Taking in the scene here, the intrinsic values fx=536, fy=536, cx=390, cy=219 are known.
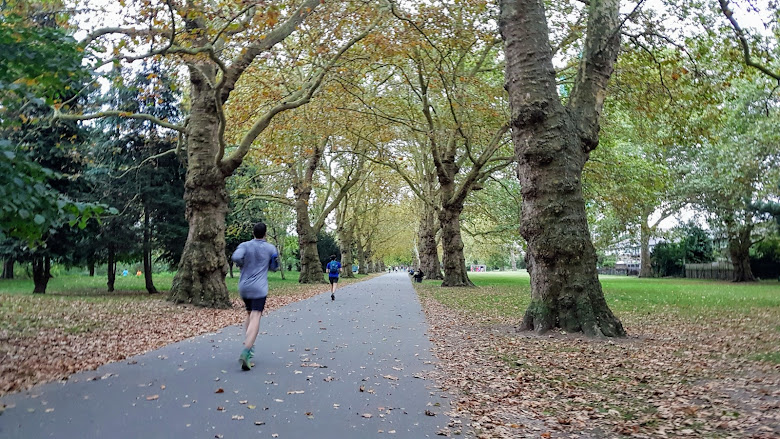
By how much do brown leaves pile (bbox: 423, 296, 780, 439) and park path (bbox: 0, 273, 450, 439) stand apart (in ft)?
1.92

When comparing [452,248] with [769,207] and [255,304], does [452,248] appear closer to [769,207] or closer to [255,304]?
[769,207]

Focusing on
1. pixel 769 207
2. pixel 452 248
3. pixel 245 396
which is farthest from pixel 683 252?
pixel 245 396

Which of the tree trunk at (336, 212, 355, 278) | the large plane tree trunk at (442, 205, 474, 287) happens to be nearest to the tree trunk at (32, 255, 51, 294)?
the large plane tree trunk at (442, 205, 474, 287)

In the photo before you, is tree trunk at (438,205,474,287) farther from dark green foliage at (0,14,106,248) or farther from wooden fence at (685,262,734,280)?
wooden fence at (685,262,734,280)

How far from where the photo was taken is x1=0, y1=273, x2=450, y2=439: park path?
14.3 ft

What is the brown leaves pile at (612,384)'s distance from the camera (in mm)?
4559

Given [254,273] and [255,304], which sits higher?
[254,273]

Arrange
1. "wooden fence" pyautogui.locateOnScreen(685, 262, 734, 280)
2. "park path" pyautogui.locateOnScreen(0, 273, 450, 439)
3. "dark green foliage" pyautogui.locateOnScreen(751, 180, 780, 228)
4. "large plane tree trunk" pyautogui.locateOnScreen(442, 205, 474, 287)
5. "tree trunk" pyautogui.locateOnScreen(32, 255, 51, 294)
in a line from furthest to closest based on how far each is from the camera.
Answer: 1. "wooden fence" pyautogui.locateOnScreen(685, 262, 734, 280)
2. "dark green foliage" pyautogui.locateOnScreen(751, 180, 780, 228)
3. "large plane tree trunk" pyautogui.locateOnScreen(442, 205, 474, 287)
4. "tree trunk" pyautogui.locateOnScreen(32, 255, 51, 294)
5. "park path" pyautogui.locateOnScreen(0, 273, 450, 439)

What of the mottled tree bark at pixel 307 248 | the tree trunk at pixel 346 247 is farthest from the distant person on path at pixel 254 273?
the tree trunk at pixel 346 247

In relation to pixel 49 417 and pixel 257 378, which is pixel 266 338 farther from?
pixel 49 417

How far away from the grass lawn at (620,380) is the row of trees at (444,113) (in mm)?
1280

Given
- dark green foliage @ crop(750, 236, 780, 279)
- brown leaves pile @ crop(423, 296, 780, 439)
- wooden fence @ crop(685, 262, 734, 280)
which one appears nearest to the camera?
brown leaves pile @ crop(423, 296, 780, 439)

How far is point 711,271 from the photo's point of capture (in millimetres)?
47750

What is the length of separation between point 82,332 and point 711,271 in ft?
168
